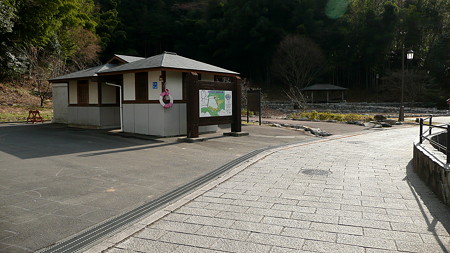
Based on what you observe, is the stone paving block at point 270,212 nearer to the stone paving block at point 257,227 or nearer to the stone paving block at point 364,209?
the stone paving block at point 257,227

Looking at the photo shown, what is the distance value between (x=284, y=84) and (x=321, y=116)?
92.4 feet

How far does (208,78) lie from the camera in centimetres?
1425

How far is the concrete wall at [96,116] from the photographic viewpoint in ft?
49.8

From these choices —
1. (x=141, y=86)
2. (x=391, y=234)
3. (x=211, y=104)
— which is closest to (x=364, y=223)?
(x=391, y=234)

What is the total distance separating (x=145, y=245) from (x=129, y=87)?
10.5m

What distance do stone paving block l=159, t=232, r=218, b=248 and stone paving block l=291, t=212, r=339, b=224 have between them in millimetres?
1198

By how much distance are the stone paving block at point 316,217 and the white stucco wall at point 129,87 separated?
1001 centimetres

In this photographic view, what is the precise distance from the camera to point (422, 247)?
3.13 metres

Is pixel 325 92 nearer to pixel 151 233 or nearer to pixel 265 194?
pixel 265 194

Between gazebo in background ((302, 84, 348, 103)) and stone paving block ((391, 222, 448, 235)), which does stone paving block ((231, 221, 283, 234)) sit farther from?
gazebo in background ((302, 84, 348, 103))

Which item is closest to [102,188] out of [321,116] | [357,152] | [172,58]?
[357,152]

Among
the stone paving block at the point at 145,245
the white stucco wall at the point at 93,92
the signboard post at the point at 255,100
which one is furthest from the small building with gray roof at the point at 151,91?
the stone paving block at the point at 145,245

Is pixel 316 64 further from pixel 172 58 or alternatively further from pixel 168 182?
pixel 168 182

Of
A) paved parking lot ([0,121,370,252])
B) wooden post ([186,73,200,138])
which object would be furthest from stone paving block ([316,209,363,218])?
wooden post ([186,73,200,138])
